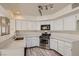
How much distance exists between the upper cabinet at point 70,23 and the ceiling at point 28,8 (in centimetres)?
12

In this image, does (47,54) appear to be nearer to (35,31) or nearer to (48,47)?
(48,47)

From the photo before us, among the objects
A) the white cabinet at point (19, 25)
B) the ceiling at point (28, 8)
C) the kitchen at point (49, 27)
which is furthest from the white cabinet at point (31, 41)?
the ceiling at point (28, 8)

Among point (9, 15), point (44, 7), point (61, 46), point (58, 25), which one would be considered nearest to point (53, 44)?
point (61, 46)

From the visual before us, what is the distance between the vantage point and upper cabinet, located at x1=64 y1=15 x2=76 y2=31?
2.89ft

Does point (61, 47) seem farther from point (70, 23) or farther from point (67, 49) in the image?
point (70, 23)

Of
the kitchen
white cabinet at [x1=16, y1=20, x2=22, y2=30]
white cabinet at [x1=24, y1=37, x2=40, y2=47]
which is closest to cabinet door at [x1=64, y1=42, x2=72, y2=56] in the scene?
the kitchen

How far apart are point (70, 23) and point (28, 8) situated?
41 cm

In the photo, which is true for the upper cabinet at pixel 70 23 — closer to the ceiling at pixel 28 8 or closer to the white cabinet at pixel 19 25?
the ceiling at pixel 28 8

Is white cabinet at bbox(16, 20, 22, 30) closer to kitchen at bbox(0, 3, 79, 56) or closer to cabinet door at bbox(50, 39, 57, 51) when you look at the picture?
kitchen at bbox(0, 3, 79, 56)

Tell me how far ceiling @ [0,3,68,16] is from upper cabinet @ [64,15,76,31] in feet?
0.40

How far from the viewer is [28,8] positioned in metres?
0.91

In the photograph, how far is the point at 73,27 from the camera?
891 mm

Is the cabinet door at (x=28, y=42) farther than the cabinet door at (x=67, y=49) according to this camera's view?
Yes

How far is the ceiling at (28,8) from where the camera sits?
34.5 inches
